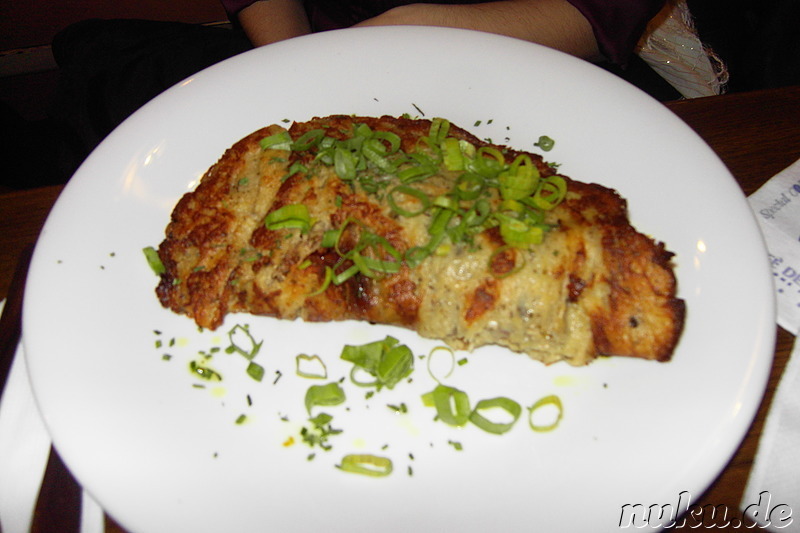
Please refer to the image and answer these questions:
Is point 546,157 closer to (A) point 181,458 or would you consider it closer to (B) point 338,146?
(B) point 338,146

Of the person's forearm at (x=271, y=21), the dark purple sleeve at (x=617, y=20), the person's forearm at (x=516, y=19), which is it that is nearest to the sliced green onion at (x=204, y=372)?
the person's forearm at (x=516, y=19)

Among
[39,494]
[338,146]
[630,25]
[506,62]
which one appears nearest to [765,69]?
[630,25]

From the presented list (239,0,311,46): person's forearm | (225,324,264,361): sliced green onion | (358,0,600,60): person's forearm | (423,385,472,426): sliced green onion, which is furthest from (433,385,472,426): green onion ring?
(239,0,311,46): person's forearm

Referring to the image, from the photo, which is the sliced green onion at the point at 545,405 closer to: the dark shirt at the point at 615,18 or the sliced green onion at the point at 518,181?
the sliced green onion at the point at 518,181

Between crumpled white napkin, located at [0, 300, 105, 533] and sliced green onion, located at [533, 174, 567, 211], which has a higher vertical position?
sliced green onion, located at [533, 174, 567, 211]

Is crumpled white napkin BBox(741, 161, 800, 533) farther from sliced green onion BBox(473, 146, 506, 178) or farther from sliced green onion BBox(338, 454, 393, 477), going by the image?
sliced green onion BBox(473, 146, 506, 178)

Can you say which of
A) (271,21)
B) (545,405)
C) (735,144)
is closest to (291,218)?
(545,405)
